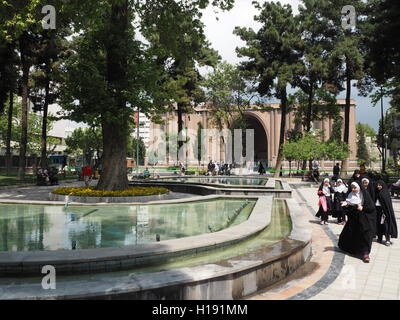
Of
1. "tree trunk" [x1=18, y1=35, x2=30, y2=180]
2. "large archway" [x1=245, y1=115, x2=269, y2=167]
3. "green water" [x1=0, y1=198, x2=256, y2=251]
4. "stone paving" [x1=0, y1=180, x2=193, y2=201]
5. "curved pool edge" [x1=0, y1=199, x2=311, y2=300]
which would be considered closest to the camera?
"curved pool edge" [x1=0, y1=199, x2=311, y2=300]

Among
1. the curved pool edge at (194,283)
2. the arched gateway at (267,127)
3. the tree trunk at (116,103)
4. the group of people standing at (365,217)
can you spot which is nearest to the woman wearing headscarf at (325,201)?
the group of people standing at (365,217)

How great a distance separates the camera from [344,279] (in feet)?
18.5

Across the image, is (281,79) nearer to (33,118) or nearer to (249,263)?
(249,263)

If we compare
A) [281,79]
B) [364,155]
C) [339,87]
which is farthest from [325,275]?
[364,155]

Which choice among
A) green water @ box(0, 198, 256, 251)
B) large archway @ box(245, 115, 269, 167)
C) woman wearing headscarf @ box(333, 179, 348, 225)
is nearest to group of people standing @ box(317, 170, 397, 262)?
woman wearing headscarf @ box(333, 179, 348, 225)

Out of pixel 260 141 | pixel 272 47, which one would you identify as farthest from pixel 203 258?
pixel 260 141

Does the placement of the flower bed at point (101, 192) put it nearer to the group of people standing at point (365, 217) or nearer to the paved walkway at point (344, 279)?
the paved walkway at point (344, 279)

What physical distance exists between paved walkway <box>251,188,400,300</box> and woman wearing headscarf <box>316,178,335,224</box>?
2728 millimetres

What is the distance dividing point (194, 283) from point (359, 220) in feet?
13.9

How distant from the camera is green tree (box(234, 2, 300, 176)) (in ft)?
105

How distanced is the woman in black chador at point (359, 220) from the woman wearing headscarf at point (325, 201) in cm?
345

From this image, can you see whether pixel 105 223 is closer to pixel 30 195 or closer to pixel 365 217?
pixel 365 217

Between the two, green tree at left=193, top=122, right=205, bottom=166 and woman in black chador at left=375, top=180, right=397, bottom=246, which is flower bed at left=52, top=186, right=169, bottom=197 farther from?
green tree at left=193, top=122, right=205, bottom=166

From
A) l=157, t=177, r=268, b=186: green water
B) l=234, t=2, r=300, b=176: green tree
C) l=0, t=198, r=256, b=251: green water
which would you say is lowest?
l=0, t=198, r=256, b=251: green water
